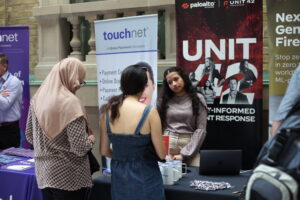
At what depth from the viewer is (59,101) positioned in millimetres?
2420

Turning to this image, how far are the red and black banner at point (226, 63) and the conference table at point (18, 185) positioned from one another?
1694 mm

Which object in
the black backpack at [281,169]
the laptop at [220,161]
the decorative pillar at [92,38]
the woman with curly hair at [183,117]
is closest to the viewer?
the black backpack at [281,169]

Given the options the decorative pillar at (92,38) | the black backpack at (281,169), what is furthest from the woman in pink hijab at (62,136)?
the decorative pillar at (92,38)

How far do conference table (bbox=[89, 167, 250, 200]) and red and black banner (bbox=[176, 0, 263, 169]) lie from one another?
103 cm

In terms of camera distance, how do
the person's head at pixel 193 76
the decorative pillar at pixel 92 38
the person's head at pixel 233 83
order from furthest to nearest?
the decorative pillar at pixel 92 38 < the person's head at pixel 193 76 < the person's head at pixel 233 83

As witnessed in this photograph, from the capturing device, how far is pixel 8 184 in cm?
311

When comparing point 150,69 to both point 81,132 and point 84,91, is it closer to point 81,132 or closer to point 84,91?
point 81,132

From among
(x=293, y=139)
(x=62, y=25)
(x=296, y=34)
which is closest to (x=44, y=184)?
(x=293, y=139)

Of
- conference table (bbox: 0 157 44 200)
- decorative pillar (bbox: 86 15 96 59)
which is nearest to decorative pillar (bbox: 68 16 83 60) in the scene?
decorative pillar (bbox: 86 15 96 59)

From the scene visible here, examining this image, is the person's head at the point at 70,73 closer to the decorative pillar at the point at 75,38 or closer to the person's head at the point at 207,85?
the person's head at the point at 207,85

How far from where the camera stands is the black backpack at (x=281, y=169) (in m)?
1.02

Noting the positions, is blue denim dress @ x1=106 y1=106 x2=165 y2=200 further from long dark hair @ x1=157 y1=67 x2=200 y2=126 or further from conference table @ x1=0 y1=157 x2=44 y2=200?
long dark hair @ x1=157 y1=67 x2=200 y2=126

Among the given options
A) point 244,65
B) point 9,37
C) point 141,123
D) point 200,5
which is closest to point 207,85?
point 244,65

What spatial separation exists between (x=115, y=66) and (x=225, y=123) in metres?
1.18
